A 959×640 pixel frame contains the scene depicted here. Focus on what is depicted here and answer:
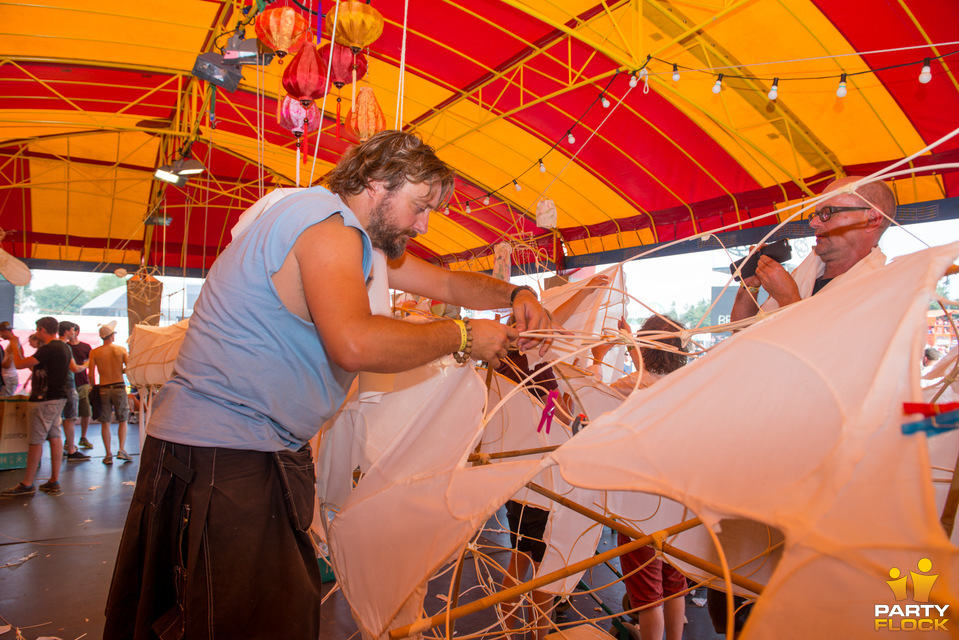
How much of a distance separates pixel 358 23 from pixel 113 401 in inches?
220

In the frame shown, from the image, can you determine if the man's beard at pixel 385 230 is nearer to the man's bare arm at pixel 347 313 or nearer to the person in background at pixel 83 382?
the man's bare arm at pixel 347 313

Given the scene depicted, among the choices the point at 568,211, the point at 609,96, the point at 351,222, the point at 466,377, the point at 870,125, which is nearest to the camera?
the point at 351,222

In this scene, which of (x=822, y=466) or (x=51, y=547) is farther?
(x=51, y=547)

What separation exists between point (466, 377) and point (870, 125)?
5.24 m

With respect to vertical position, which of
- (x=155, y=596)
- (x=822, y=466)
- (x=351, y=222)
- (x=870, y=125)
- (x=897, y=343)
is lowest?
(x=155, y=596)

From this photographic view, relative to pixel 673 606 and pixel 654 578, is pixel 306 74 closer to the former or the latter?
pixel 654 578

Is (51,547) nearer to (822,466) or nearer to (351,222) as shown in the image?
(351,222)

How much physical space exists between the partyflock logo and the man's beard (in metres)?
1.05

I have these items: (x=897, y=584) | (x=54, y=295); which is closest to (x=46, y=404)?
(x=897, y=584)

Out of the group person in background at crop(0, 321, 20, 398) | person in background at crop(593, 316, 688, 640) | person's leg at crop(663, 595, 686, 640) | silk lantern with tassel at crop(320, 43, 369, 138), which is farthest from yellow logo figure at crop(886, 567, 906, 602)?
person in background at crop(0, 321, 20, 398)

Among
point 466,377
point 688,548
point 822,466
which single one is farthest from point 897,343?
point 688,548

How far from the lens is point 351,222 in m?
1.07

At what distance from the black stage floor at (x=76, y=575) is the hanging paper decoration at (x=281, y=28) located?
8.26 ft

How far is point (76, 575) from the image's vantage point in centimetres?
316
